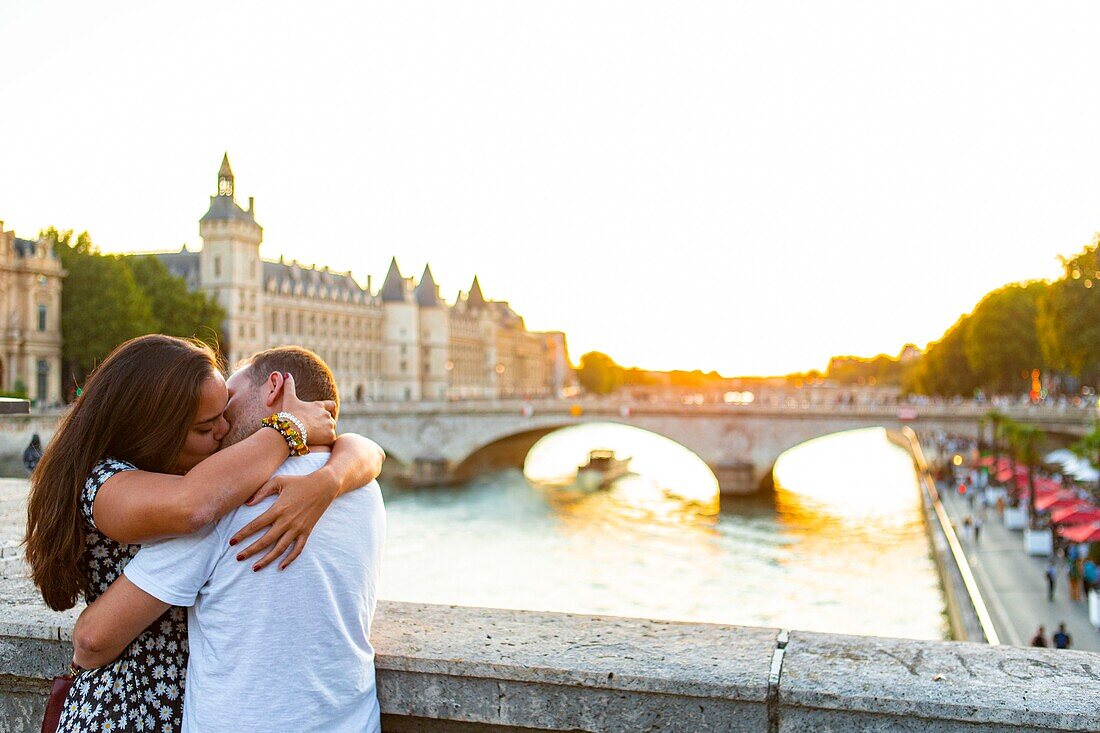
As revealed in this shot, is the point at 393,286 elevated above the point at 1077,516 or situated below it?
above

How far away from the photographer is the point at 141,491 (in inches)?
82.3

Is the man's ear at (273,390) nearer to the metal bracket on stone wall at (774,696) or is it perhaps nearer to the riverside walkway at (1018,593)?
the metal bracket on stone wall at (774,696)

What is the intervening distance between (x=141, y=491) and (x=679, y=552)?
28015 millimetres

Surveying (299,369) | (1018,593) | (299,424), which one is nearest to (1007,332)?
(1018,593)

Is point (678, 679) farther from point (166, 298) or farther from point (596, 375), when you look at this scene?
point (596, 375)

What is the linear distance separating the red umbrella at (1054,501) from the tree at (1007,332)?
89.8 feet

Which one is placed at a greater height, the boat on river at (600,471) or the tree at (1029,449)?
the tree at (1029,449)

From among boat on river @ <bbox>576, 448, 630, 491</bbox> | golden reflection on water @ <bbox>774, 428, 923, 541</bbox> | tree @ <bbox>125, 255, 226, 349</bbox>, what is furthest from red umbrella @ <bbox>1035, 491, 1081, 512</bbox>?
tree @ <bbox>125, 255, 226, 349</bbox>

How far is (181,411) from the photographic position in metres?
2.26

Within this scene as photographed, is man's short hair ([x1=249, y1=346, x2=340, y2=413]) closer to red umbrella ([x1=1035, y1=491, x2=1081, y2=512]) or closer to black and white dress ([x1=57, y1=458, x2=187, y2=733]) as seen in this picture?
black and white dress ([x1=57, y1=458, x2=187, y2=733])

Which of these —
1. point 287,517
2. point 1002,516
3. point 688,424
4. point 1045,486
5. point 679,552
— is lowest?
point 679,552

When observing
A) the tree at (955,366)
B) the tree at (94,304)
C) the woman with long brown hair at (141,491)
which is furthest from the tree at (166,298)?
the woman with long brown hair at (141,491)

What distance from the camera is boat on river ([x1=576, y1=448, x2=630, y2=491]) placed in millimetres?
48531

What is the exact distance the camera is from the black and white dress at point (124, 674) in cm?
218
